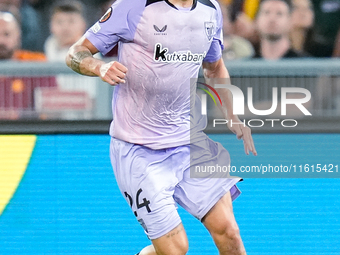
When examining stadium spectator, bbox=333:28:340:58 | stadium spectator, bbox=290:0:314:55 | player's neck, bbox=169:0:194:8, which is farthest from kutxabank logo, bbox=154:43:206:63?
stadium spectator, bbox=333:28:340:58

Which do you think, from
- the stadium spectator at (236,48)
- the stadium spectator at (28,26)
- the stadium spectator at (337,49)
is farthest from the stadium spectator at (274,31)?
the stadium spectator at (28,26)

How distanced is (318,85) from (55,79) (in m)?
2.17

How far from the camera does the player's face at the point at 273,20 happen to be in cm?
578

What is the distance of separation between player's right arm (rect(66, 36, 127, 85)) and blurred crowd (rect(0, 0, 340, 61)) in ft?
8.26

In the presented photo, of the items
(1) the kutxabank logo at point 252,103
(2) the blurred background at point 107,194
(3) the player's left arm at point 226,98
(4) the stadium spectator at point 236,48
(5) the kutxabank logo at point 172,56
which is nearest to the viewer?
(5) the kutxabank logo at point 172,56

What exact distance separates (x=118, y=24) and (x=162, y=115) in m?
0.60

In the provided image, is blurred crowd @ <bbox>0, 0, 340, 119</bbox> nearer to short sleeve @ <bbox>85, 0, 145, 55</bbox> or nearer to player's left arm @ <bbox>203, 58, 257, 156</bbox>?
player's left arm @ <bbox>203, 58, 257, 156</bbox>

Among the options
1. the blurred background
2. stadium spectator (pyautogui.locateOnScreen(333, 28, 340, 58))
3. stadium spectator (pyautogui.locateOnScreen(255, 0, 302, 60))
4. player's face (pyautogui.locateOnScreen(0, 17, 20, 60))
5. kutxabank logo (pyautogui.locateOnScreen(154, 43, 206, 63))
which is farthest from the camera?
stadium spectator (pyautogui.locateOnScreen(333, 28, 340, 58))

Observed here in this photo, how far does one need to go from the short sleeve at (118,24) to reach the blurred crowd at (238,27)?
8.38ft

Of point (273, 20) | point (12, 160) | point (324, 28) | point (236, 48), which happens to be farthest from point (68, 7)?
point (324, 28)

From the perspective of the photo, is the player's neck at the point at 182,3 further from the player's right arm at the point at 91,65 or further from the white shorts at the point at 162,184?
the white shorts at the point at 162,184

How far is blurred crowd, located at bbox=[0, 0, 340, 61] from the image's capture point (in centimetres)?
577

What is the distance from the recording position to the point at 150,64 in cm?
329

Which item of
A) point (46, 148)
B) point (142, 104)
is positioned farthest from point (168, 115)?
point (46, 148)
